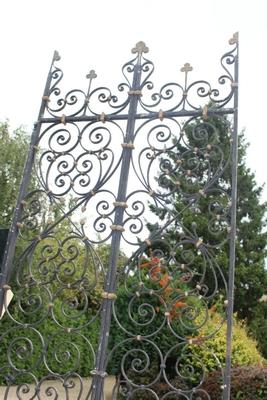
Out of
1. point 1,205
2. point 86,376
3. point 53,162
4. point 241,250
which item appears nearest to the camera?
point 53,162

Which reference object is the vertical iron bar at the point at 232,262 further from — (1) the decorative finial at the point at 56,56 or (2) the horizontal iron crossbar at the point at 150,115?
(1) the decorative finial at the point at 56,56

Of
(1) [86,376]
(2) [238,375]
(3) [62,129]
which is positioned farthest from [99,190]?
(1) [86,376]

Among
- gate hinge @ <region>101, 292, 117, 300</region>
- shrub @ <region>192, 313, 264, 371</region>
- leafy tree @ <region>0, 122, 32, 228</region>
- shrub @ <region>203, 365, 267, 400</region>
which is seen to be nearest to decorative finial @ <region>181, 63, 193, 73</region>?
gate hinge @ <region>101, 292, 117, 300</region>

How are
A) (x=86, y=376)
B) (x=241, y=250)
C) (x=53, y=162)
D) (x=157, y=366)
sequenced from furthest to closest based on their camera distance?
(x=241, y=250) < (x=86, y=376) < (x=157, y=366) < (x=53, y=162)

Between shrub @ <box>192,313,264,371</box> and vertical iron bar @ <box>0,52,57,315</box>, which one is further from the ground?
vertical iron bar @ <box>0,52,57,315</box>

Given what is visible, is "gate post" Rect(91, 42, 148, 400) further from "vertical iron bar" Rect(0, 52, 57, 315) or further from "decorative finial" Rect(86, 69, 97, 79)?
"vertical iron bar" Rect(0, 52, 57, 315)

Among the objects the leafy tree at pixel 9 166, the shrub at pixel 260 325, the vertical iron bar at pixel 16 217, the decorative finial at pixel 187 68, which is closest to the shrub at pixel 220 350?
the vertical iron bar at pixel 16 217

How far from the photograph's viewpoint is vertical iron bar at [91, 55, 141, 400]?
10.4ft

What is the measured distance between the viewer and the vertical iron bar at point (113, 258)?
10.4 feet

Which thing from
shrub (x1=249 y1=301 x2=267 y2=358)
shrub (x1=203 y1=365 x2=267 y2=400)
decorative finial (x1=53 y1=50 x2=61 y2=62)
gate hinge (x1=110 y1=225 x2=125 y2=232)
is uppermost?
decorative finial (x1=53 y1=50 x2=61 y2=62)

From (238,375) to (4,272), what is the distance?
3.13 m

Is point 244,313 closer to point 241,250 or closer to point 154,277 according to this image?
point 241,250

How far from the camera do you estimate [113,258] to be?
338 cm

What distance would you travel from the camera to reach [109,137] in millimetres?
3734
